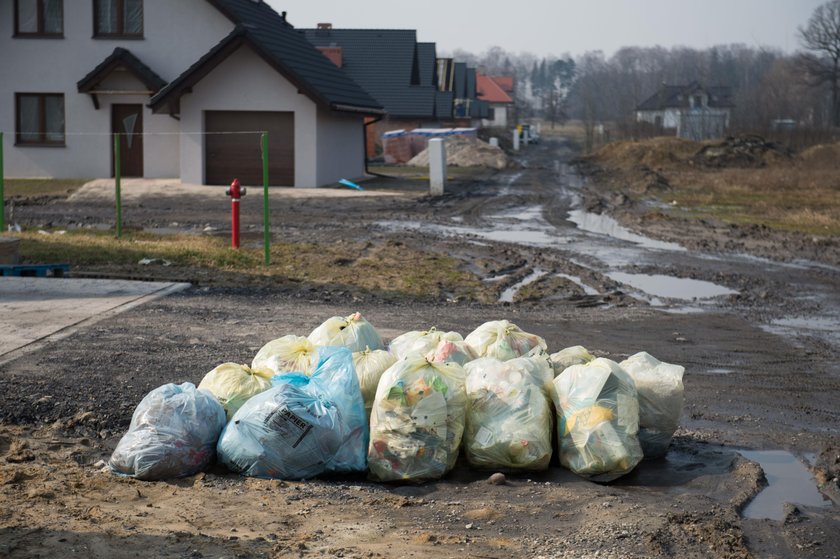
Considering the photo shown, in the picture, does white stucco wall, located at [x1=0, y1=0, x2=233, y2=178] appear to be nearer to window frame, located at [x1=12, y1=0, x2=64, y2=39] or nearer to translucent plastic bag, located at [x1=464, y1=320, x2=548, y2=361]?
window frame, located at [x1=12, y1=0, x2=64, y2=39]

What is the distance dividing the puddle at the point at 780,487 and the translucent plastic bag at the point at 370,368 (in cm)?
245

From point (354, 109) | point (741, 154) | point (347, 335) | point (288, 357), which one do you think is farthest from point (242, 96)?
point (741, 154)

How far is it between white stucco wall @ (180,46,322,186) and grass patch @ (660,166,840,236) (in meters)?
10.6

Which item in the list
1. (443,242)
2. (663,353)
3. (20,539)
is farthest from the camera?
(443,242)

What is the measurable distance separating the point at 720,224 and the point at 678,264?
6.92 meters

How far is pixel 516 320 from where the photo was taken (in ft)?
38.6

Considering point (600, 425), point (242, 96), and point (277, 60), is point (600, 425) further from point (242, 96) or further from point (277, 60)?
point (242, 96)

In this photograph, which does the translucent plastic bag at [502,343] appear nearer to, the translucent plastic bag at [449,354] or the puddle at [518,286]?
the translucent plastic bag at [449,354]

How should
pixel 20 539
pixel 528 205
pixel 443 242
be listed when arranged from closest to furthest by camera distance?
pixel 20 539 → pixel 443 242 → pixel 528 205

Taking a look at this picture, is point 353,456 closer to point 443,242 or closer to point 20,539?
point 20,539

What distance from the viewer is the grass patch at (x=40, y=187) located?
2906 cm

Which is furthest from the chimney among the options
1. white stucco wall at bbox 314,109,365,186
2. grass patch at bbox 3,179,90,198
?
grass patch at bbox 3,179,90,198

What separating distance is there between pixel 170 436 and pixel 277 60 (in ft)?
77.5

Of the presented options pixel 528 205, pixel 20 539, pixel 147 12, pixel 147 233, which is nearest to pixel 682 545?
pixel 20 539
